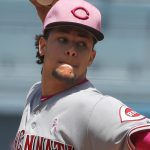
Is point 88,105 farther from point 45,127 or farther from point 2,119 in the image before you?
point 2,119

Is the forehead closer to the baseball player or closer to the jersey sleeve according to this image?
the baseball player

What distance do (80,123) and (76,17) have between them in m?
0.24

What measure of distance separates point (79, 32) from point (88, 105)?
182 mm

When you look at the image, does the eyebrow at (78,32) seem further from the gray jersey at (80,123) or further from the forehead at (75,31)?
the gray jersey at (80,123)

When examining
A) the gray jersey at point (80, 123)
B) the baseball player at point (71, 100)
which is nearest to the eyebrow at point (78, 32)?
the baseball player at point (71, 100)

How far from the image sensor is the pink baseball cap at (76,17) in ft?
4.79

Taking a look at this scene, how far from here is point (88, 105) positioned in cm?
137

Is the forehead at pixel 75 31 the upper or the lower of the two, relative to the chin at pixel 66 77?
upper

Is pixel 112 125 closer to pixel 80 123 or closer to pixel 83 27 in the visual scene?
pixel 80 123

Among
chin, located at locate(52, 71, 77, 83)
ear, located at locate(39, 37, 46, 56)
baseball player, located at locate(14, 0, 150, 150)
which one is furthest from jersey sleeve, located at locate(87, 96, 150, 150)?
ear, located at locate(39, 37, 46, 56)

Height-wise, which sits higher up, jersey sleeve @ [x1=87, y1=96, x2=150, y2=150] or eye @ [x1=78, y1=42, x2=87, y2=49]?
eye @ [x1=78, y1=42, x2=87, y2=49]

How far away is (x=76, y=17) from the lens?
1466 mm

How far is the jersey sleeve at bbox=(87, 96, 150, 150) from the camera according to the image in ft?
4.17

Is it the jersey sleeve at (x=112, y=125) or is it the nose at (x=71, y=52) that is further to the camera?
the nose at (x=71, y=52)
